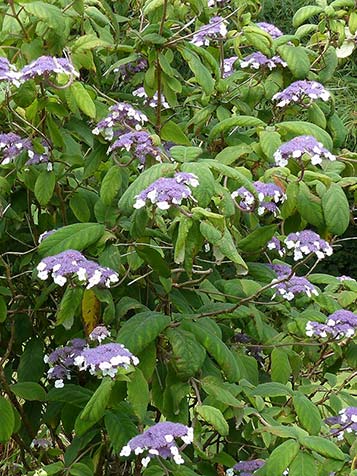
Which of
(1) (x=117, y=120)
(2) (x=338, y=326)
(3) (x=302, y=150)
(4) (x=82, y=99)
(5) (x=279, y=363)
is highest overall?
(4) (x=82, y=99)

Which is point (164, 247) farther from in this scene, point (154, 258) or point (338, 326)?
point (338, 326)

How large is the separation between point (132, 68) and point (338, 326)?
97cm

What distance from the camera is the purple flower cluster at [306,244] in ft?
6.24

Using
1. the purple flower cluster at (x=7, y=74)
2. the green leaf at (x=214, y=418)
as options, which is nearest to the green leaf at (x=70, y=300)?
the green leaf at (x=214, y=418)

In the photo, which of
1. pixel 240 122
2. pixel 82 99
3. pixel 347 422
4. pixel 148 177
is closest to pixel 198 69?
pixel 240 122

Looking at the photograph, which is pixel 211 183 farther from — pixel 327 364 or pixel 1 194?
pixel 327 364

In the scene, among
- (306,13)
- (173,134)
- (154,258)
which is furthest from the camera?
(306,13)

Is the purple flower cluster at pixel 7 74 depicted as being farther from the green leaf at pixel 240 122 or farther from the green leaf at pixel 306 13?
the green leaf at pixel 306 13

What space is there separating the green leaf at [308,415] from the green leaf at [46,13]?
3.18 ft

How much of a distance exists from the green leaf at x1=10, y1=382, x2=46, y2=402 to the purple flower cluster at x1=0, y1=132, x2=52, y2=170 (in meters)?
0.53

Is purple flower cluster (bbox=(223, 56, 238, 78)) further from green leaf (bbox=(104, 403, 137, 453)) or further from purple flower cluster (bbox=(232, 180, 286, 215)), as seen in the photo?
green leaf (bbox=(104, 403, 137, 453))

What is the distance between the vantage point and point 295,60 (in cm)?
235

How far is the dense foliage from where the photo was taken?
5.56ft

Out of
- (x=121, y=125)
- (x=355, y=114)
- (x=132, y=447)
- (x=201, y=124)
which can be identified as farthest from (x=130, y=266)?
(x=355, y=114)
